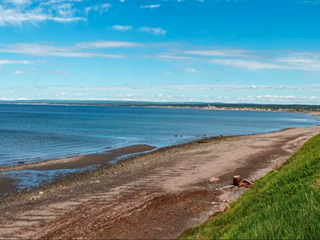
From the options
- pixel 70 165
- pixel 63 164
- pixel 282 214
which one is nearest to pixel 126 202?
pixel 282 214

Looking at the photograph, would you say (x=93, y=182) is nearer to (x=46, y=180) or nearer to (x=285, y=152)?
(x=46, y=180)

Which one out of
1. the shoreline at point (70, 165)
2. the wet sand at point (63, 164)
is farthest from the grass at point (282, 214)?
the wet sand at point (63, 164)

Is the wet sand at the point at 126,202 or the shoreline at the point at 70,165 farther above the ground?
the wet sand at the point at 126,202

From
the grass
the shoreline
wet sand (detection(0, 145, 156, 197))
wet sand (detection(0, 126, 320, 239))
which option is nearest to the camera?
the grass

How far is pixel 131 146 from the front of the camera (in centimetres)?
4844

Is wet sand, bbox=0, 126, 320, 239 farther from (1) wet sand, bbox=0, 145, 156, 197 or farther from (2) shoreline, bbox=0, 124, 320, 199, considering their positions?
(1) wet sand, bbox=0, 145, 156, 197

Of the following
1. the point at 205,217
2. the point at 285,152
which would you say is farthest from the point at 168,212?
the point at 285,152

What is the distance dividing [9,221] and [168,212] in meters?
7.63

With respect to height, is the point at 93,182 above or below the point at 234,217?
below

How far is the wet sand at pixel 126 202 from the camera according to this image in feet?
46.2

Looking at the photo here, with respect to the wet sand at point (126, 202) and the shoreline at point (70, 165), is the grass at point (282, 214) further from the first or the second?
the shoreline at point (70, 165)

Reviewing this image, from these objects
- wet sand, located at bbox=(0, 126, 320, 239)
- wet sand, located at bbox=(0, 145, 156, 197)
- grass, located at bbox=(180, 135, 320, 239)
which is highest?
grass, located at bbox=(180, 135, 320, 239)

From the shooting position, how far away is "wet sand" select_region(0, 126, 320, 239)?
14.1 m

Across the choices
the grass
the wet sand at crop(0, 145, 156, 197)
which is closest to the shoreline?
the wet sand at crop(0, 145, 156, 197)
